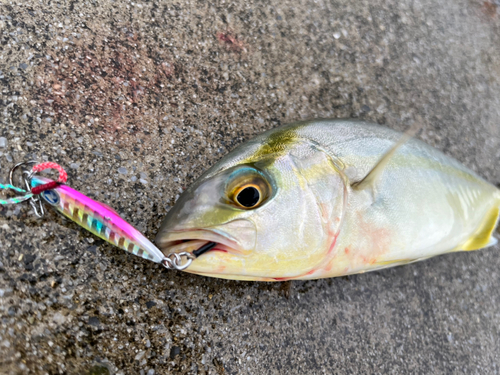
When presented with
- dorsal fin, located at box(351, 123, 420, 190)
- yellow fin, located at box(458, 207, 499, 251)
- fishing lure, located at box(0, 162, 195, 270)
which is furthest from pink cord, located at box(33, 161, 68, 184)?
yellow fin, located at box(458, 207, 499, 251)

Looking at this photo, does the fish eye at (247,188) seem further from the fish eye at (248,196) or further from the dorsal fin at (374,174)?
the dorsal fin at (374,174)

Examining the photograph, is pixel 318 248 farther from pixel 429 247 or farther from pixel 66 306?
pixel 66 306

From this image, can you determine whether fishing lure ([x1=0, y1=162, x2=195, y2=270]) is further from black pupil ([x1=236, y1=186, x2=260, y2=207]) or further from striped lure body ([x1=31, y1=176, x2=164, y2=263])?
black pupil ([x1=236, y1=186, x2=260, y2=207])

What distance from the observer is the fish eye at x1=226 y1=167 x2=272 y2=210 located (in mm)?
1449

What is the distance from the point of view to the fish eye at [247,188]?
1.45 metres

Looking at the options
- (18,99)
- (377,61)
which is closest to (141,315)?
(18,99)

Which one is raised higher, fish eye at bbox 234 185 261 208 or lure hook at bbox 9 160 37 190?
lure hook at bbox 9 160 37 190

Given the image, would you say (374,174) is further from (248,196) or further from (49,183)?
Result: (49,183)

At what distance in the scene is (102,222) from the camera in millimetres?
1462

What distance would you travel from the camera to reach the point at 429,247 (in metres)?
1.87

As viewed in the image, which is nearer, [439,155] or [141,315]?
[141,315]

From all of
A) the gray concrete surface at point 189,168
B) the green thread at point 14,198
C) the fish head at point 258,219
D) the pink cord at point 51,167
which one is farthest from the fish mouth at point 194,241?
the green thread at point 14,198

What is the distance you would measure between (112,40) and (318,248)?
158 cm

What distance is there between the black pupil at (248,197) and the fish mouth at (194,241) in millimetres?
156
